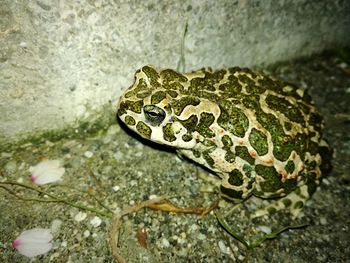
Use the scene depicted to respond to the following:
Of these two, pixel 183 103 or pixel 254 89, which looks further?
pixel 254 89

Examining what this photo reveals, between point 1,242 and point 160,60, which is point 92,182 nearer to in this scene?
point 1,242

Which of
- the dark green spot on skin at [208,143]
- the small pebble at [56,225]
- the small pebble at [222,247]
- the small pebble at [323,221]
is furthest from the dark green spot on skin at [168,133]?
the small pebble at [323,221]

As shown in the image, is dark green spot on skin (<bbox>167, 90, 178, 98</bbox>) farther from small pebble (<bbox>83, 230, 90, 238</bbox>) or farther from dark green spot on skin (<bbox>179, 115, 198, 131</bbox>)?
small pebble (<bbox>83, 230, 90, 238</bbox>)

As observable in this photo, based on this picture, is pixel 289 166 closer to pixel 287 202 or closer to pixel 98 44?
pixel 287 202

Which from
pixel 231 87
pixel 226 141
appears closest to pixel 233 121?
pixel 226 141

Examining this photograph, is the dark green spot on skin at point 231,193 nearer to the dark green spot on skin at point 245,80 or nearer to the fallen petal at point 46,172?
the dark green spot on skin at point 245,80
